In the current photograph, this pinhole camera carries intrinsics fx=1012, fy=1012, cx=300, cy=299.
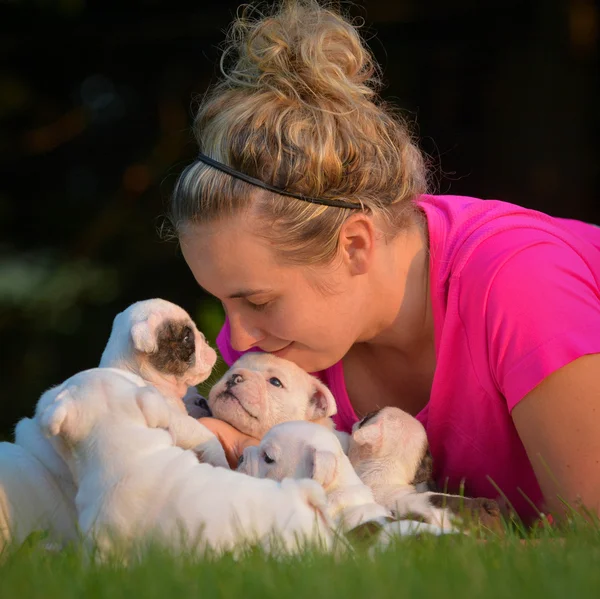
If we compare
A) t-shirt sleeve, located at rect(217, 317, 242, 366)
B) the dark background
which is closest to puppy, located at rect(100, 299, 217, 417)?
t-shirt sleeve, located at rect(217, 317, 242, 366)

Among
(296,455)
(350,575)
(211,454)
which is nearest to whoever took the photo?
(350,575)

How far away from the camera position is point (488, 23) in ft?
24.4

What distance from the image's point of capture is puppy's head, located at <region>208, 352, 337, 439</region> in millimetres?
3391

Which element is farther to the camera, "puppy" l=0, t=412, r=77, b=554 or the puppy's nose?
the puppy's nose

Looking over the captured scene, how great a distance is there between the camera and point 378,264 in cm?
347

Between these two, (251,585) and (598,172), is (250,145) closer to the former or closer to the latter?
(251,585)

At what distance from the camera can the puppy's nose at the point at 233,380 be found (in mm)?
3420

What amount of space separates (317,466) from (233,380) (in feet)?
2.36

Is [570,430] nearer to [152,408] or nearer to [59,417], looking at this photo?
[152,408]

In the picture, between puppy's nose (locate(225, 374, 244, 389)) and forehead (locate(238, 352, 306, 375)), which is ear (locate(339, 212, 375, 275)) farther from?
puppy's nose (locate(225, 374, 244, 389))

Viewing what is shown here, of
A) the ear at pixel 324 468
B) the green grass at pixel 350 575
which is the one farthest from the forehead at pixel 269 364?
the green grass at pixel 350 575

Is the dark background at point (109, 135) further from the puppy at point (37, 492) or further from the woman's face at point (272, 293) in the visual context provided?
the puppy at point (37, 492)

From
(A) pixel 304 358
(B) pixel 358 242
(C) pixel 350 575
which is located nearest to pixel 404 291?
(B) pixel 358 242

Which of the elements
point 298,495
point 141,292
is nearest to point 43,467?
point 298,495
